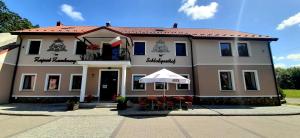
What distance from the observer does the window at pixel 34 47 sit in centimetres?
1477

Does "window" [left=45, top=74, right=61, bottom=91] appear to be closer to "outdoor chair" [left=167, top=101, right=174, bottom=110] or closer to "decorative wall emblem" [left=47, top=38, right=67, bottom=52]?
"decorative wall emblem" [left=47, top=38, right=67, bottom=52]

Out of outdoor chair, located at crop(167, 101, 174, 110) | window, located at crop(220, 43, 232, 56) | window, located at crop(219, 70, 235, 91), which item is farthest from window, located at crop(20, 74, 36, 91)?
window, located at crop(220, 43, 232, 56)

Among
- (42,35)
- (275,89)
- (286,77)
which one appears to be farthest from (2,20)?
(286,77)

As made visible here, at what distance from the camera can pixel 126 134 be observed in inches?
223

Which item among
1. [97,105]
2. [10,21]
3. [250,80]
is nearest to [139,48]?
[97,105]

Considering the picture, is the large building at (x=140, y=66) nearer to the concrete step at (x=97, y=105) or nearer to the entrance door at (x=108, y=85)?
the entrance door at (x=108, y=85)

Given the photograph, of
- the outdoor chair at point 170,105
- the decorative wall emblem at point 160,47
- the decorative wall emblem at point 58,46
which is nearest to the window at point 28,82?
the decorative wall emblem at point 58,46

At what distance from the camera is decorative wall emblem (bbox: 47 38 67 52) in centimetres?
1480

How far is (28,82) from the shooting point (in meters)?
14.3

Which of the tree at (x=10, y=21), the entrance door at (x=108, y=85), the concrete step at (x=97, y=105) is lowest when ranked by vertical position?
the concrete step at (x=97, y=105)

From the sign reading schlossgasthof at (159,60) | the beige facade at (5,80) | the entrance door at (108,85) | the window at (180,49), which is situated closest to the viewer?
the beige facade at (5,80)

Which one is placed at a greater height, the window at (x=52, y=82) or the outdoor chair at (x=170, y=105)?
the window at (x=52, y=82)

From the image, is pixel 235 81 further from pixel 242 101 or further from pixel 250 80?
pixel 242 101

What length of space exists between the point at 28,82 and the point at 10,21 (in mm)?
24486
